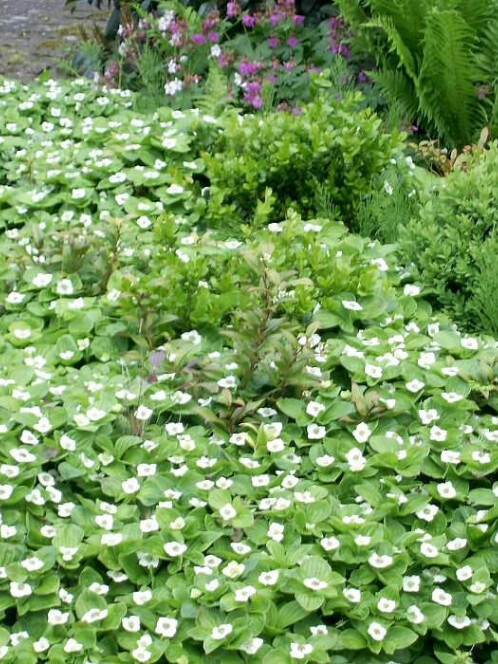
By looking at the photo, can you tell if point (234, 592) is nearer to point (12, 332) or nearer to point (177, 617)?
point (177, 617)

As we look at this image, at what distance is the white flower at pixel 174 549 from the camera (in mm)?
2555

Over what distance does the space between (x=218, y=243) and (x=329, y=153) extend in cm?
74

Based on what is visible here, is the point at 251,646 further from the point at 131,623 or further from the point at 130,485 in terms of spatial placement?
the point at 130,485

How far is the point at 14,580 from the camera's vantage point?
2.48 metres

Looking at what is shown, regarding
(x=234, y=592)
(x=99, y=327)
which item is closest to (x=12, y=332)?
(x=99, y=327)

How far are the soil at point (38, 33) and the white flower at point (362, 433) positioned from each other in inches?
161

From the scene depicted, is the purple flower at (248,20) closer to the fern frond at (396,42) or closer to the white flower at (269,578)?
the fern frond at (396,42)

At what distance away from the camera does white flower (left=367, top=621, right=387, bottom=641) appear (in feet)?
7.89

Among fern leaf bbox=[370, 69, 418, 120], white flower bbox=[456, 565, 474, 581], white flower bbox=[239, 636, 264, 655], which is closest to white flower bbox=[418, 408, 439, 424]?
white flower bbox=[456, 565, 474, 581]

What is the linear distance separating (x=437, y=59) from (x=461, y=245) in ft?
5.97

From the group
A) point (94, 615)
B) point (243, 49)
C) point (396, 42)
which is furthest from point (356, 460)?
point (243, 49)

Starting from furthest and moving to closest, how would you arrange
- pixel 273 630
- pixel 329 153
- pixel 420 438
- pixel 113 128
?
pixel 113 128, pixel 329 153, pixel 420 438, pixel 273 630

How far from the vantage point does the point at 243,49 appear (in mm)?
5660

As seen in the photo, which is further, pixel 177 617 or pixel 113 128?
pixel 113 128
